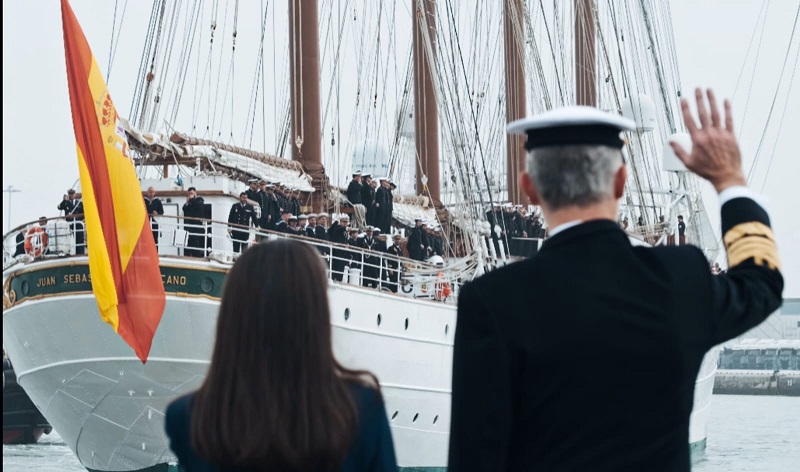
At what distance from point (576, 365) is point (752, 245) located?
0.72 meters

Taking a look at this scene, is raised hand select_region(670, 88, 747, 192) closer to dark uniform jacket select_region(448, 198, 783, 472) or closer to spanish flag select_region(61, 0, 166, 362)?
dark uniform jacket select_region(448, 198, 783, 472)

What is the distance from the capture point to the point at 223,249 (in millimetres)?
22500

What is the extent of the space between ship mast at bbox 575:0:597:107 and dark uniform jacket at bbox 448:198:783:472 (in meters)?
48.7

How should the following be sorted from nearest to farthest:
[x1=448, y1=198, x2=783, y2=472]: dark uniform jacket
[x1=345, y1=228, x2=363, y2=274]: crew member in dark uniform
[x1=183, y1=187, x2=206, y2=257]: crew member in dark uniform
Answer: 1. [x1=448, y1=198, x2=783, y2=472]: dark uniform jacket
2. [x1=183, y1=187, x2=206, y2=257]: crew member in dark uniform
3. [x1=345, y1=228, x2=363, y2=274]: crew member in dark uniform

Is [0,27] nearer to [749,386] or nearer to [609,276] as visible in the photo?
[609,276]

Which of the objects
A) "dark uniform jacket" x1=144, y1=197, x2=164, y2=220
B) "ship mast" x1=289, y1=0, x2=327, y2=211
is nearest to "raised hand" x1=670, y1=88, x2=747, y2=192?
"dark uniform jacket" x1=144, y1=197, x2=164, y2=220

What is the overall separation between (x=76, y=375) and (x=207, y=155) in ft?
15.6

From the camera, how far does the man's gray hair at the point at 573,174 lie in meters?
3.78

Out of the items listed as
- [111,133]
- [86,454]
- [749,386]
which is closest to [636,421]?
[111,133]

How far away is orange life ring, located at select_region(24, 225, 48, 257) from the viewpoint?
22000mm

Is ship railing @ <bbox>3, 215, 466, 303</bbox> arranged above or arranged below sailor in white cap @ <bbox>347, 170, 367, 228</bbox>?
below

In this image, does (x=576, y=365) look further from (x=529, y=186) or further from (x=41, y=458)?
(x=41, y=458)

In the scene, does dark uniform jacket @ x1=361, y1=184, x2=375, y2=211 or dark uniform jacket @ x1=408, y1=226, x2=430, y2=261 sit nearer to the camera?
dark uniform jacket @ x1=361, y1=184, x2=375, y2=211

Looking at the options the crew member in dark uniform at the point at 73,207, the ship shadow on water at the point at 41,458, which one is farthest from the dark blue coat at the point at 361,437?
the ship shadow on water at the point at 41,458
